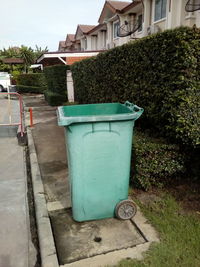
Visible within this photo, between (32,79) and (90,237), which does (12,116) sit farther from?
(32,79)

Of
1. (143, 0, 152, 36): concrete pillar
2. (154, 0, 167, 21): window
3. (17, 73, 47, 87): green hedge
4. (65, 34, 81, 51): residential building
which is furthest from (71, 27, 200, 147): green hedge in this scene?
(65, 34, 81, 51): residential building

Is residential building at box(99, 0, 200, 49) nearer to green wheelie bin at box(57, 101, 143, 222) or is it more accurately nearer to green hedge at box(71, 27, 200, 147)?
green hedge at box(71, 27, 200, 147)

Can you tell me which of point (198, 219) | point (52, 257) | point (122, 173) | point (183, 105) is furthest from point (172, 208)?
point (52, 257)

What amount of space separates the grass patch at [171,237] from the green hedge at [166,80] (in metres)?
1.00

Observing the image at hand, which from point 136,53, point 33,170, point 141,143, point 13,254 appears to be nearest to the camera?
point 13,254

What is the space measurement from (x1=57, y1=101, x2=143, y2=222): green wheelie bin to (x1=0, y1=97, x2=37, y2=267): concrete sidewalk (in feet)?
2.25

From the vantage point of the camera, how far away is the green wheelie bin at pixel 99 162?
7.89 feet

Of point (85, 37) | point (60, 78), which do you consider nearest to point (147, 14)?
point (60, 78)

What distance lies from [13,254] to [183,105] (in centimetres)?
284

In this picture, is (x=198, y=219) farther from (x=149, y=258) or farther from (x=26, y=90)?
(x=26, y=90)

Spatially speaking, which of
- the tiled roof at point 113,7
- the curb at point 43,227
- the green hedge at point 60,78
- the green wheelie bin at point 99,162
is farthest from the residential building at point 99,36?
the green wheelie bin at point 99,162

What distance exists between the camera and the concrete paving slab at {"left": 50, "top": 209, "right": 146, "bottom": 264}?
2.29 m

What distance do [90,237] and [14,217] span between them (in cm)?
122

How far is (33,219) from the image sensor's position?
301 cm
